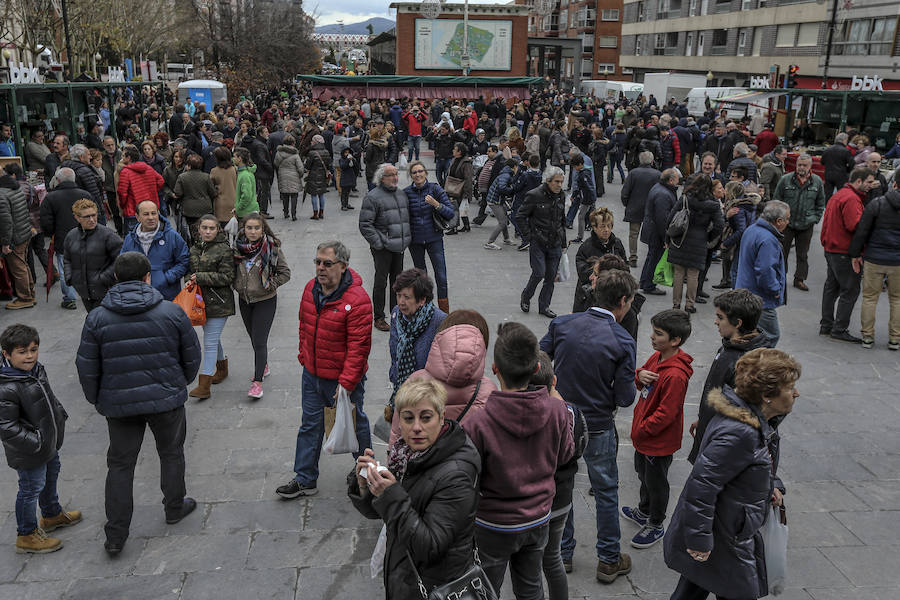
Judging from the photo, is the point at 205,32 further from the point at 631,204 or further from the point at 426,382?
the point at 426,382

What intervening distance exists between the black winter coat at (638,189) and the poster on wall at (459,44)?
130 ft

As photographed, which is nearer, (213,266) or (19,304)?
(213,266)

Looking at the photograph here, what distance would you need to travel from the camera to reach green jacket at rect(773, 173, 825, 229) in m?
9.92

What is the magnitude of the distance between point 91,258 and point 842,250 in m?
7.76

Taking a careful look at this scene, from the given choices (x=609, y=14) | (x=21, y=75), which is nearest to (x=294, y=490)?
(x=21, y=75)

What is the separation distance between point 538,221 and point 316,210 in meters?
7.32

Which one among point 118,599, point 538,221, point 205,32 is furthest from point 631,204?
point 205,32

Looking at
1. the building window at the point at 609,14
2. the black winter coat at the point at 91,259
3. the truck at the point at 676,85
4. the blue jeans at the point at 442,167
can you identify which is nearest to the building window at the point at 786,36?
the truck at the point at 676,85

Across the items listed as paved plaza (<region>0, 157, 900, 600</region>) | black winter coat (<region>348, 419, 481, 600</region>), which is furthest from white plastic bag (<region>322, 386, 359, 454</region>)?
black winter coat (<region>348, 419, 481, 600</region>)

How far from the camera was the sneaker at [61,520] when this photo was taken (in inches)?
186

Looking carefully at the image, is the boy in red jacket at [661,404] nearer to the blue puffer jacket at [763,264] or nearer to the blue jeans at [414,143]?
the blue puffer jacket at [763,264]

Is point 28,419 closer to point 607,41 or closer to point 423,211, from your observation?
point 423,211

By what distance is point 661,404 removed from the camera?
4.31 meters

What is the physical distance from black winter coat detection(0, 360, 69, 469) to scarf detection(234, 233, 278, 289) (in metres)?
2.26
